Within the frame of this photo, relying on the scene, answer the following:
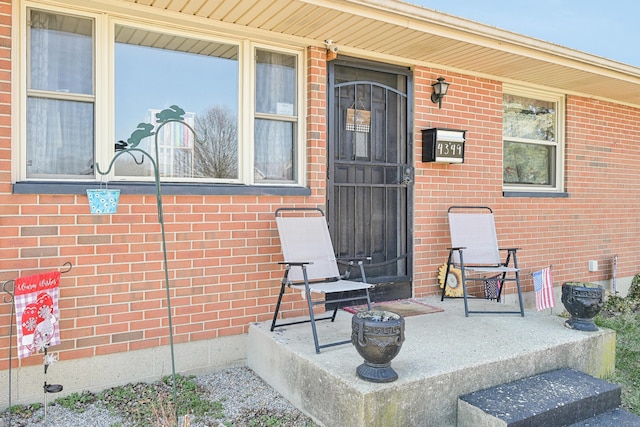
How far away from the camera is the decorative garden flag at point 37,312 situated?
9.57ft

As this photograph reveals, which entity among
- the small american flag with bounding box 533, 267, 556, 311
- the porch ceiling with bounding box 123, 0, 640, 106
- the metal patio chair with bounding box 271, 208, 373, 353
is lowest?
the small american flag with bounding box 533, 267, 556, 311

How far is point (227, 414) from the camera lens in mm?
3053

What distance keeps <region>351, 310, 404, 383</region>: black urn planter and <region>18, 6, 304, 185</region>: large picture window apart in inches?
70.1

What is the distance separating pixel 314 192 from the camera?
13.7 ft

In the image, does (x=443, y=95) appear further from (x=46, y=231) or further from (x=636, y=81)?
(x=46, y=231)

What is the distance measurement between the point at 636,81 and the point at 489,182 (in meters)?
2.11

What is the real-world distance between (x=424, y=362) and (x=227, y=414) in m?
1.26

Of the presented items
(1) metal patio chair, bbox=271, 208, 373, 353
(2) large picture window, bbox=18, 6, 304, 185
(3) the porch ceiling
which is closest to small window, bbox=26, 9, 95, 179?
(2) large picture window, bbox=18, 6, 304, 185

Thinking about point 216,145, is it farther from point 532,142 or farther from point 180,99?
point 532,142

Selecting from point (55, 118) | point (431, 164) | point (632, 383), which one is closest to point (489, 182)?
point (431, 164)

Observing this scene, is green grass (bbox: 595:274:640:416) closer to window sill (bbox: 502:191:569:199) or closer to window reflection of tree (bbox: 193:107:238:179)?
window sill (bbox: 502:191:569:199)

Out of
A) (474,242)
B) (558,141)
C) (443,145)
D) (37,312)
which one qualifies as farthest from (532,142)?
(37,312)

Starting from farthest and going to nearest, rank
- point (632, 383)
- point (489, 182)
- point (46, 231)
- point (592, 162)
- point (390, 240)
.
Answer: point (592, 162) < point (489, 182) < point (390, 240) < point (632, 383) < point (46, 231)

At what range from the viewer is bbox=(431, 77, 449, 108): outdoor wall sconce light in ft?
15.8
